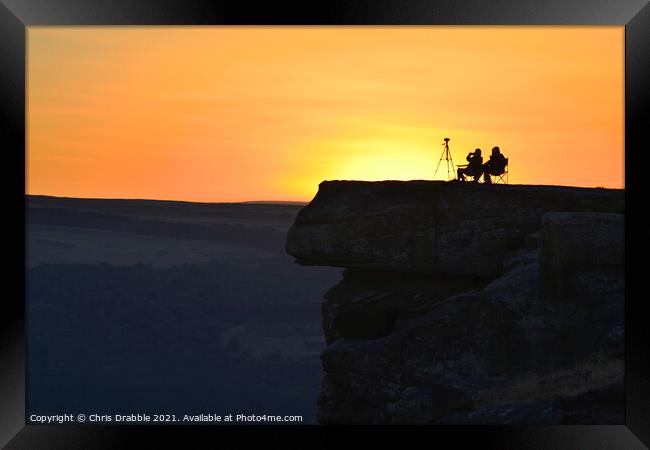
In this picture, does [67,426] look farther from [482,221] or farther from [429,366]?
[482,221]

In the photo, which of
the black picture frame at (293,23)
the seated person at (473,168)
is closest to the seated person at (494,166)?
the seated person at (473,168)

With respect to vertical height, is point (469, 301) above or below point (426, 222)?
below

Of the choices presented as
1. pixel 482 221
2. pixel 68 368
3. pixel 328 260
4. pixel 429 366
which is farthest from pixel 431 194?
pixel 68 368

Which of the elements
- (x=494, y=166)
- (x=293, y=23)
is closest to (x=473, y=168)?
(x=494, y=166)

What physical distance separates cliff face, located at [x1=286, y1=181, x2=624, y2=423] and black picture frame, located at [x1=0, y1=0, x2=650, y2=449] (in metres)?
3.53

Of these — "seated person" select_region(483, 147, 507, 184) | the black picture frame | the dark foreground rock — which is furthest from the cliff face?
the black picture frame

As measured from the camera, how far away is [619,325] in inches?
884

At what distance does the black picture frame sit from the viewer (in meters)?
17.5

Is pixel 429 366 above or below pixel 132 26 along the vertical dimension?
below

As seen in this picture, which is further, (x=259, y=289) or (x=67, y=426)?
(x=259, y=289)

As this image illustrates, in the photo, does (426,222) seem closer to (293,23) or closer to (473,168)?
(473,168)

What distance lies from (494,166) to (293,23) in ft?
37.0

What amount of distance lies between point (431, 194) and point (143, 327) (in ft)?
248

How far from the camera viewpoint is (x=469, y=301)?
24.3 m
